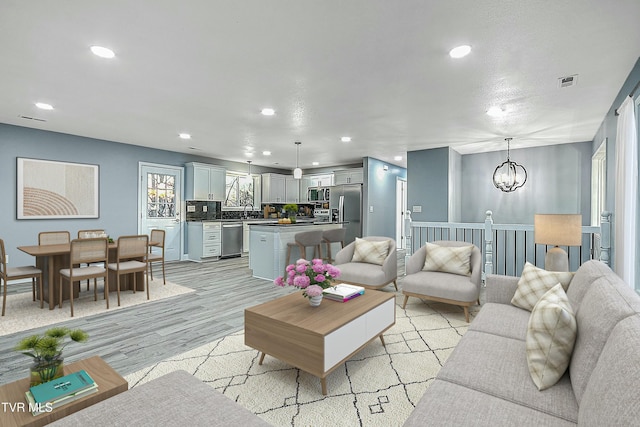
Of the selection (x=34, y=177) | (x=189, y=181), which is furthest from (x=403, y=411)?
(x=189, y=181)

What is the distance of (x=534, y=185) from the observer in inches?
258

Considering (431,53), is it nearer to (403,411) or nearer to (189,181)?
(403,411)

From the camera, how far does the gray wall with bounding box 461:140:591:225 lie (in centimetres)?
603

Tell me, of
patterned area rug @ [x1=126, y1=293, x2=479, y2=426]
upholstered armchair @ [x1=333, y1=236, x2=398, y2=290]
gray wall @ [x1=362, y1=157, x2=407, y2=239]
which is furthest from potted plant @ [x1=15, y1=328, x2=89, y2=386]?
gray wall @ [x1=362, y1=157, x2=407, y2=239]

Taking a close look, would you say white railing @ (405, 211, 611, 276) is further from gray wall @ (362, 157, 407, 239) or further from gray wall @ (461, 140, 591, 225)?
gray wall @ (362, 157, 407, 239)

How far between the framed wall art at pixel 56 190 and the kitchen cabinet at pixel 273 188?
155 inches

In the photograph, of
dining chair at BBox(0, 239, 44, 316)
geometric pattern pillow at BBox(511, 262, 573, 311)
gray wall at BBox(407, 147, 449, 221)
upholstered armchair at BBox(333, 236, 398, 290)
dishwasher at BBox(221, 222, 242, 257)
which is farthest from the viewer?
dishwasher at BBox(221, 222, 242, 257)

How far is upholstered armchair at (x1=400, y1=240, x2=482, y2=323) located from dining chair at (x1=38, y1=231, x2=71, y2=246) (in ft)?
15.3

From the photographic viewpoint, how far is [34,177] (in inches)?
197

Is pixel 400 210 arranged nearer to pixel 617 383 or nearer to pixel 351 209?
pixel 351 209

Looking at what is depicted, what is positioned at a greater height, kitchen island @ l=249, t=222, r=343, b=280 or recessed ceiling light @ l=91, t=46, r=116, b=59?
recessed ceiling light @ l=91, t=46, r=116, b=59

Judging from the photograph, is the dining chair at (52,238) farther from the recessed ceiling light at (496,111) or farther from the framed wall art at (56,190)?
the recessed ceiling light at (496,111)

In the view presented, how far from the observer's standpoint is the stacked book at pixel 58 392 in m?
1.21

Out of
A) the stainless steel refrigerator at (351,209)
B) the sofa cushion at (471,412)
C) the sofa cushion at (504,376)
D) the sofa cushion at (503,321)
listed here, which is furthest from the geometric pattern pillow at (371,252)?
the stainless steel refrigerator at (351,209)
